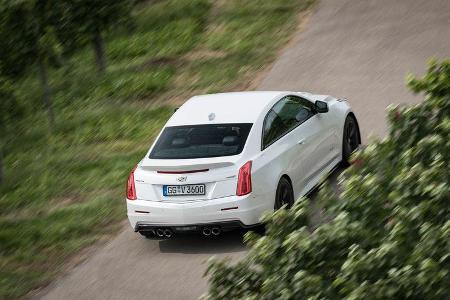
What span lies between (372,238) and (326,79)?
13.9 metres

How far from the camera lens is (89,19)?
21.5 meters

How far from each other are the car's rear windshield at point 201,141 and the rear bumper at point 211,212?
56 centimetres

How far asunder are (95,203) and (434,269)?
10830 mm

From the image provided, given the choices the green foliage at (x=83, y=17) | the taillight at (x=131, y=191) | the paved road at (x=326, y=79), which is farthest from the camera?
the green foliage at (x=83, y=17)

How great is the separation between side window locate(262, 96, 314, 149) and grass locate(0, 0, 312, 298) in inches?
105

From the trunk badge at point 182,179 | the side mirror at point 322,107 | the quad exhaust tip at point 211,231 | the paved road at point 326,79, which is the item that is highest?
the trunk badge at point 182,179

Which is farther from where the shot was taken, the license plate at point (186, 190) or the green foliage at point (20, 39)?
the green foliage at point (20, 39)

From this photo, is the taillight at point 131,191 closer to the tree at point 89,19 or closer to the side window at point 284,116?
the side window at point 284,116

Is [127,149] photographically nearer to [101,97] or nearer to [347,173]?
[101,97]

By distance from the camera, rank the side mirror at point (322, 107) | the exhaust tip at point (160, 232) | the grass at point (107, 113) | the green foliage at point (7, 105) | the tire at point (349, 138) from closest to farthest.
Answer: the exhaust tip at point (160, 232), the side mirror at point (322, 107), the grass at point (107, 113), the tire at point (349, 138), the green foliage at point (7, 105)

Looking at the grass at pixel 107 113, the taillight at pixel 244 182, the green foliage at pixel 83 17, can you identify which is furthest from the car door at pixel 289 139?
the green foliage at pixel 83 17

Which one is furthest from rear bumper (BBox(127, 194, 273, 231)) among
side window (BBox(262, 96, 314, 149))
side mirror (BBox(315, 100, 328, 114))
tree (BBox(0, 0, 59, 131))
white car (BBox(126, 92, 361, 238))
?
tree (BBox(0, 0, 59, 131))

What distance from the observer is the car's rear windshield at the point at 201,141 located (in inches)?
504

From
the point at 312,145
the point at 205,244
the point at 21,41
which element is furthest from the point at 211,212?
the point at 21,41
